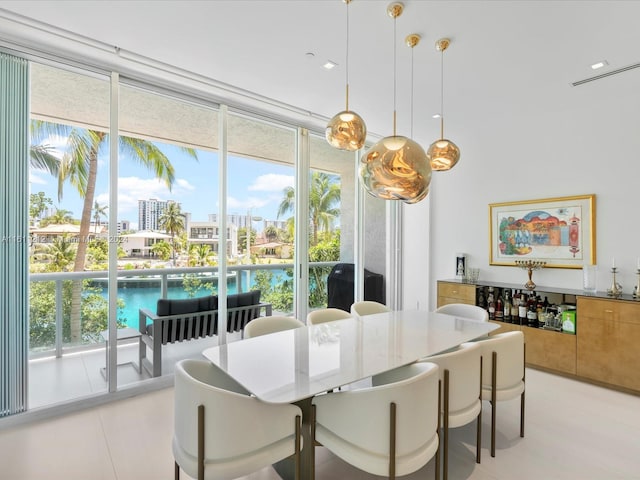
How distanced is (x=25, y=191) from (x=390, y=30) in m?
3.00

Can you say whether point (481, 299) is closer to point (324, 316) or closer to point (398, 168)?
point (324, 316)

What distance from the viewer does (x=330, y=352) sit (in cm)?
→ 205

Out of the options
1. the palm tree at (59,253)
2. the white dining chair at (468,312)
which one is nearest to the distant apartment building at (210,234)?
the palm tree at (59,253)

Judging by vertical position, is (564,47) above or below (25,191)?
above

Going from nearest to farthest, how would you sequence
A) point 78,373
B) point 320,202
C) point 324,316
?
point 324,316 → point 78,373 → point 320,202

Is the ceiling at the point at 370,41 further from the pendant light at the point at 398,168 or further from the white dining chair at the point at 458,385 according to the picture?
the white dining chair at the point at 458,385

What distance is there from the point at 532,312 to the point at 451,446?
2207 millimetres

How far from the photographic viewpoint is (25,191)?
8.52 ft

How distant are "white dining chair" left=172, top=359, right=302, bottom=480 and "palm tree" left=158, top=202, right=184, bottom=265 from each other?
278cm

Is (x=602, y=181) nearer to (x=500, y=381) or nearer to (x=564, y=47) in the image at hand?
(x=564, y=47)

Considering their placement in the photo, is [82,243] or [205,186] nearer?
[82,243]

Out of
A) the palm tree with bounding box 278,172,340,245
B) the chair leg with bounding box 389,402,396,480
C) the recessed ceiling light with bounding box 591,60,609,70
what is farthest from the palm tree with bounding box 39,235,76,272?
the recessed ceiling light with bounding box 591,60,609,70

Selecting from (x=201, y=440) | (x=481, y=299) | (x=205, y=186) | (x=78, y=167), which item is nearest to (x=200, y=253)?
(x=205, y=186)

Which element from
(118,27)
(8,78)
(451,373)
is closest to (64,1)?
(118,27)
